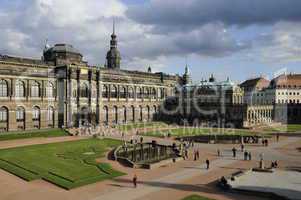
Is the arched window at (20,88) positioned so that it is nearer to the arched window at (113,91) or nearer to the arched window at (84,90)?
the arched window at (84,90)

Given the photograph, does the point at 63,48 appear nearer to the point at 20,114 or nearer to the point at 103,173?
the point at 20,114

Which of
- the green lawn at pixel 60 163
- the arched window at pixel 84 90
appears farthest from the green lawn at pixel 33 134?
the arched window at pixel 84 90

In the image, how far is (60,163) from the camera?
149 feet

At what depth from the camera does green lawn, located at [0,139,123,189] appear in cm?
3838

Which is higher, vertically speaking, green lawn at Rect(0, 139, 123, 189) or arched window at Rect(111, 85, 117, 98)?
arched window at Rect(111, 85, 117, 98)

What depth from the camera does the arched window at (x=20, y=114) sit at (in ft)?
267

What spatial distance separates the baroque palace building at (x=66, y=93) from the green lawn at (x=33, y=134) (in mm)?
5169

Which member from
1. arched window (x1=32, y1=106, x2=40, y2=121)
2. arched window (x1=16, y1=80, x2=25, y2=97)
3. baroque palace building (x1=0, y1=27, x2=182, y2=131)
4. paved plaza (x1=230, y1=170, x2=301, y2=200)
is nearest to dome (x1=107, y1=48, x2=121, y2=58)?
baroque palace building (x1=0, y1=27, x2=182, y2=131)

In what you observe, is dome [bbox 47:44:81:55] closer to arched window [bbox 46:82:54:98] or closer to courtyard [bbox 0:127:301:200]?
arched window [bbox 46:82:54:98]

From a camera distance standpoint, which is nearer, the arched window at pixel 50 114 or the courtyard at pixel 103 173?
the courtyard at pixel 103 173

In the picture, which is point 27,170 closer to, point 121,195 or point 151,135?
point 121,195

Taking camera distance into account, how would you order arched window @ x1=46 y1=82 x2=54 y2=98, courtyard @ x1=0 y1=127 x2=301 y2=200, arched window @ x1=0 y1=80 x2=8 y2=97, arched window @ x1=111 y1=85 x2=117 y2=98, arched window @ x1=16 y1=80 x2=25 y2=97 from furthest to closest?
1. arched window @ x1=111 y1=85 x2=117 y2=98
2. arched window @ x1=46 y1=82 x2=54 y2=98
3. arched window @ x1=16 y1=80 x2=25 y2=97
4. arched window @ x1=0 y1=80 x2=8 y2=97
5. courtyard @ x1=0 y1=127 x2=301 y2=200

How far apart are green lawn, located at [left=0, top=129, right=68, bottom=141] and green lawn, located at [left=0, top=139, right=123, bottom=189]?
551 inches

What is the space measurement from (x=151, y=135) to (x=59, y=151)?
28966 mm
